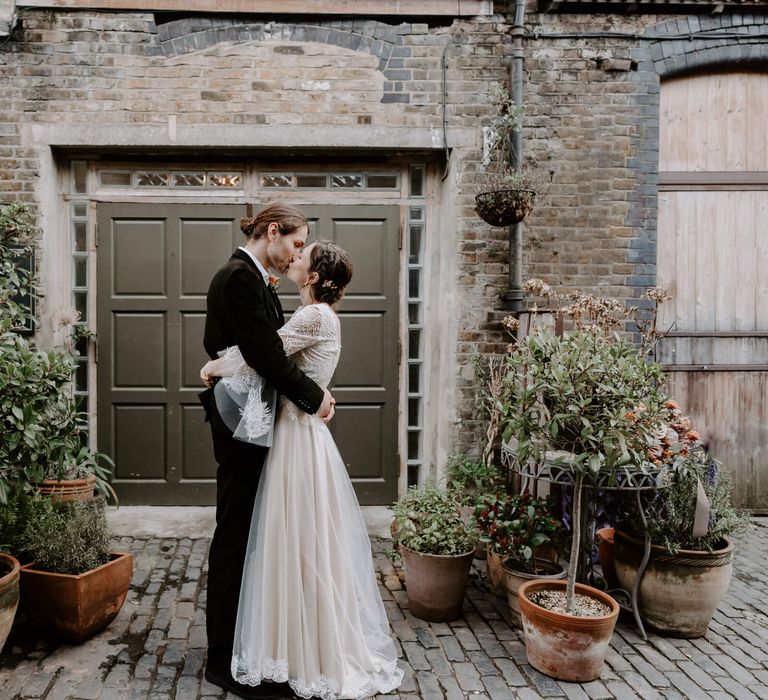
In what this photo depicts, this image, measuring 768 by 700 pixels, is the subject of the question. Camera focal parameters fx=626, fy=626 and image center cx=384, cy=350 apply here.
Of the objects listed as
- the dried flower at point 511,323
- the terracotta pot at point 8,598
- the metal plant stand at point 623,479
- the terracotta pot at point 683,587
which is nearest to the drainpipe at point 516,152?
the dried flower at point 511,323

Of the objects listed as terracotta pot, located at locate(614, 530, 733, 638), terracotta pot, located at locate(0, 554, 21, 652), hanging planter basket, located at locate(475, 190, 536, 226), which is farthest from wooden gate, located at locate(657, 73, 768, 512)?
terracotta pot, located at locate(0, 554, 21, 652)

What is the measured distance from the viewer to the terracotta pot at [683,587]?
3.47 meters

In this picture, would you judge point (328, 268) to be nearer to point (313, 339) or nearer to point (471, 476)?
point (313, 339)

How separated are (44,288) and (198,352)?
4.24ft

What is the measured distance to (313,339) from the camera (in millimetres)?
2848

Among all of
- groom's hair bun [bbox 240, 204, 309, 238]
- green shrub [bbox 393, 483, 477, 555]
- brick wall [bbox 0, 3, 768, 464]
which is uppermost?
brick wall [bbox 0, 3, 768, 464]

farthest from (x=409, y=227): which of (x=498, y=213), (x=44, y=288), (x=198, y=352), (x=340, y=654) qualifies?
(x=340, y=654)

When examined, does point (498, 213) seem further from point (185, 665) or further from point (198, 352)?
point (185, 665)

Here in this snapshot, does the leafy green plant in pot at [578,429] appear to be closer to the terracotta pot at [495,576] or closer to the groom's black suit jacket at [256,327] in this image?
the terracotta pot at [495,576]

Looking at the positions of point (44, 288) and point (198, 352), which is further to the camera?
point (198, 352)

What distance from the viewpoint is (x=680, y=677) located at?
314 cm

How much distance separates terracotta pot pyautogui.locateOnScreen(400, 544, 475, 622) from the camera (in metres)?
3.59

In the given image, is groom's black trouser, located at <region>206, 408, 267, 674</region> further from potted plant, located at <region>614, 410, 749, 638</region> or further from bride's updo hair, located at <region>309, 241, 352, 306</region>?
potted plant, located at <region>614, 410, 749, 638</region>

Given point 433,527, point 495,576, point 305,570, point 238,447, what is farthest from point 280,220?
point 495,576
